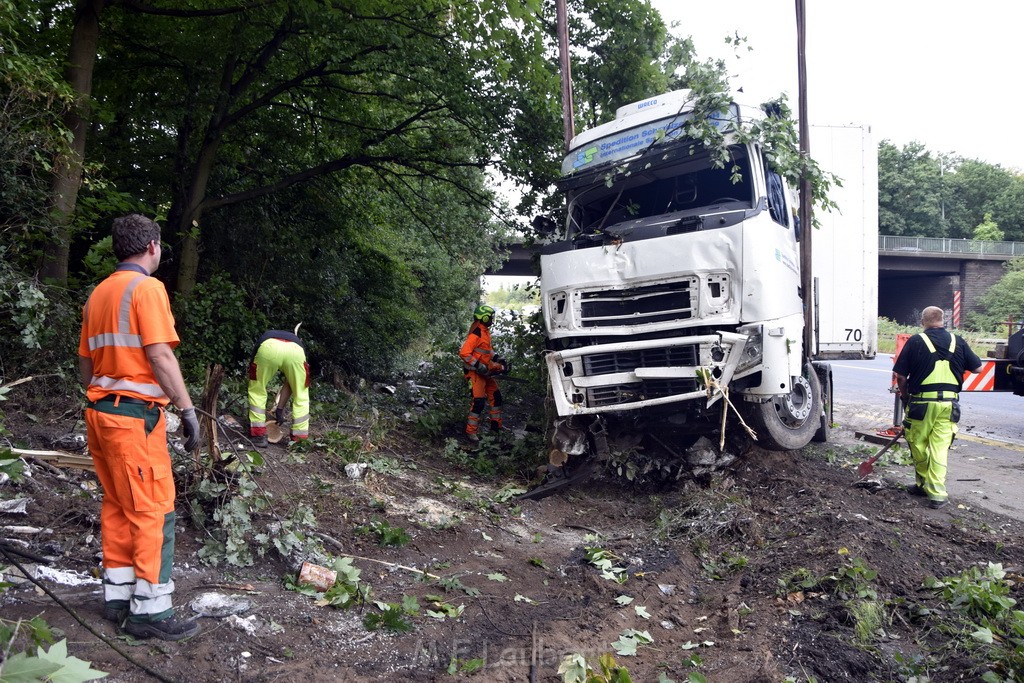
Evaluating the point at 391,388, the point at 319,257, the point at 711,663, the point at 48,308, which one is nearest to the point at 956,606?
the point at 711,663

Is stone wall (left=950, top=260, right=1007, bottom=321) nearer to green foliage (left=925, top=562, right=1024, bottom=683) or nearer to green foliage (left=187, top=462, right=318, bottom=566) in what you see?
green foliage (left=925, top=562, right=1024, bottom=683)

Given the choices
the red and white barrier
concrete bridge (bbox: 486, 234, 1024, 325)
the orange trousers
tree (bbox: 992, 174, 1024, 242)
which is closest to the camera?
the orange trousers

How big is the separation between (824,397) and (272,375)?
578 cm

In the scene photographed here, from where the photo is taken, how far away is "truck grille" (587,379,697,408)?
5.78 meters

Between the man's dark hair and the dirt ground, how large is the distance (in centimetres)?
161

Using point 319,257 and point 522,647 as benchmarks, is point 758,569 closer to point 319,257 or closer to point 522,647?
point 522,647

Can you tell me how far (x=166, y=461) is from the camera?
10.7ft

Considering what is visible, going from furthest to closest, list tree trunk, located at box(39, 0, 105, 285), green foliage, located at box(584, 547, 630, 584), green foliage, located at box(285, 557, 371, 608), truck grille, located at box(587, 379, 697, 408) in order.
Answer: tree trunk, located at box(39, 0, 105, 285) < truck grille, located at box(587, 379, 697, 408) < green foliage, located at box(584, 547, 630, 584) < green foliage, located at box(285, 557, 371, 608)

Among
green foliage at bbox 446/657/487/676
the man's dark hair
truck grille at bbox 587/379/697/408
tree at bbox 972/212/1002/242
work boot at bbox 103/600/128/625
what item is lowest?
green foliage at bbox 446/657/487/676

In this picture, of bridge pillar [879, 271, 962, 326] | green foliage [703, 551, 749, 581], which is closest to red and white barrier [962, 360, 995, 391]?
green foliage [703, 551, 749, 581]

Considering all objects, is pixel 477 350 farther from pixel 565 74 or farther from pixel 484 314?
pixel 565 74

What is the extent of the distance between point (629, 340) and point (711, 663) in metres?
2.93

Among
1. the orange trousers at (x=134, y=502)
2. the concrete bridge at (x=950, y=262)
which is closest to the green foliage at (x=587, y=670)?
the orange trousers at (x=134, y=502)

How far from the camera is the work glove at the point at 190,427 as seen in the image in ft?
10.8
